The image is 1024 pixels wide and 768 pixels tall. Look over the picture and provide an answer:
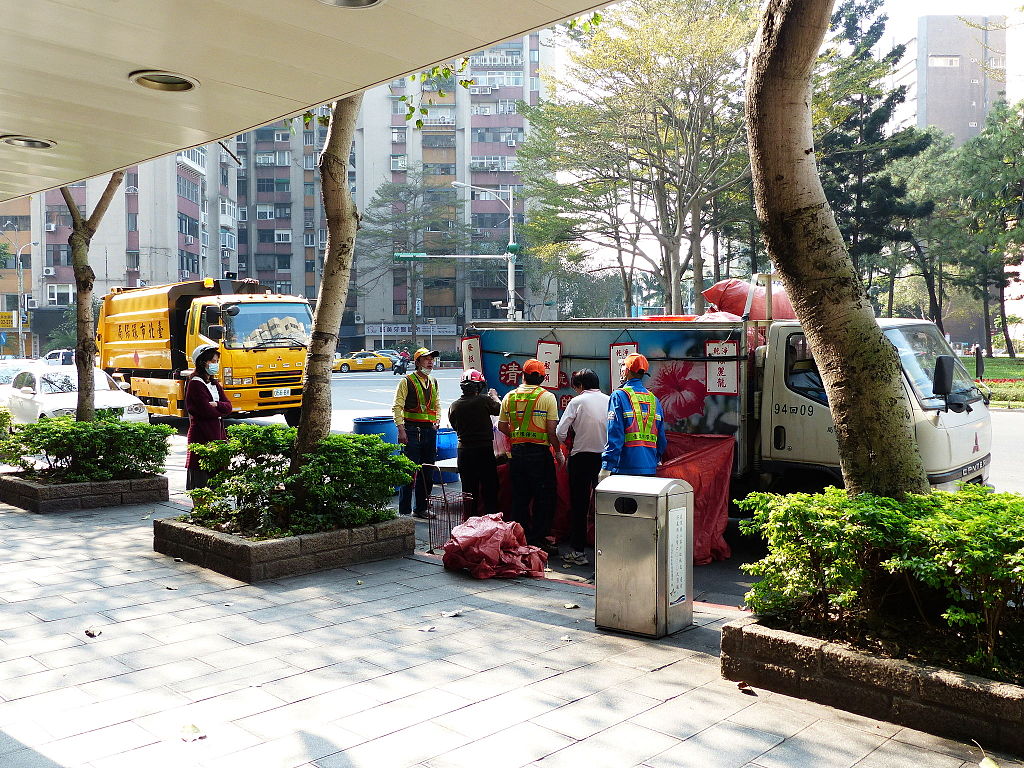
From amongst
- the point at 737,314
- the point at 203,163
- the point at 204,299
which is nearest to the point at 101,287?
the point at 203,163

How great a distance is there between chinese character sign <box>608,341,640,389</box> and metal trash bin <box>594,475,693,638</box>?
3506 millimetres

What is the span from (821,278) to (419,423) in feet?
19.1

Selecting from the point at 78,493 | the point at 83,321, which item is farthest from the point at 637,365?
the point at 83,321

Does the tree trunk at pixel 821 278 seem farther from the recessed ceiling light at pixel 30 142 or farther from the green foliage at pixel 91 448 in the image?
the green foliage at pixel 91 448

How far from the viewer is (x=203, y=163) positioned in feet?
217

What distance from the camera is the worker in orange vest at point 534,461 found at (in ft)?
26.7

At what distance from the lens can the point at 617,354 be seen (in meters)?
9.36

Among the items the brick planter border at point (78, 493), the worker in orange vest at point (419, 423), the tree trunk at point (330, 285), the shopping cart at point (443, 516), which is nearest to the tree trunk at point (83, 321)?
the brick planter border at point (78, 493)

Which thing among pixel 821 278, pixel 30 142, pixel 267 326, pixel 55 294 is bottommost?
pixel 821 278

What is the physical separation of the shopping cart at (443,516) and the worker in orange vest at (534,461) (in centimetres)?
62

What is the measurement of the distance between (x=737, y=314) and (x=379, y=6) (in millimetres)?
6953

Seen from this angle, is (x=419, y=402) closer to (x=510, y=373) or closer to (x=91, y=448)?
(x=510, y=373)

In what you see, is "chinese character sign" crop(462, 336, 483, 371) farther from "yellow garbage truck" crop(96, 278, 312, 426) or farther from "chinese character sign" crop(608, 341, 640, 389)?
"yellow garbage truck" crop(96, 278, 312, 426)

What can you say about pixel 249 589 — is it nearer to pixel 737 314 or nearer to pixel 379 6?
pixel 379 6
